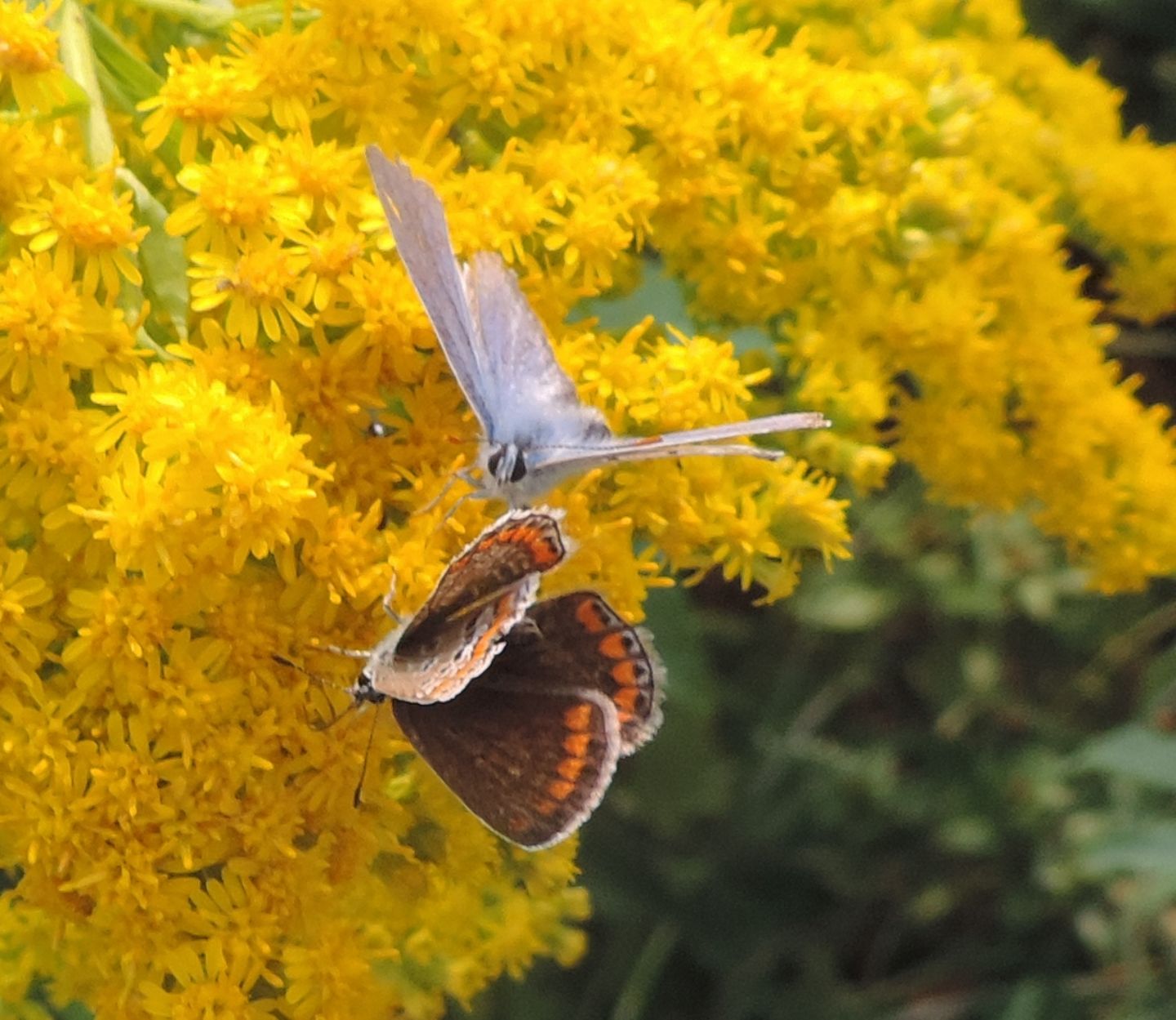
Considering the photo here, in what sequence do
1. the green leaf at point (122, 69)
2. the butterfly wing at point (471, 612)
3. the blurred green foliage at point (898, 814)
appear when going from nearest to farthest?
1. the butterfly wing at point (471, 612)
2. the green leaf at point (122, 69)
3. the blurred green foliage at point (898, 814)

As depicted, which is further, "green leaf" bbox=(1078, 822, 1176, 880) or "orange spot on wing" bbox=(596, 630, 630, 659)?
"green leaf" bbox=(1078, 822, 1176, 880)

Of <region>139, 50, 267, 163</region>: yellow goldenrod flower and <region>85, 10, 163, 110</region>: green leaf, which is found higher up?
<region>139, 50, 267, 163</region>: yellow goldenrod flower

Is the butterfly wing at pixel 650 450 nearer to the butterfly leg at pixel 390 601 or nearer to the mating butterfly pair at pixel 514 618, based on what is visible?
the mating butterfly pair at pixel 514 618

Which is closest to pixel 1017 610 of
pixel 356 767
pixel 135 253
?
pixel 356 767

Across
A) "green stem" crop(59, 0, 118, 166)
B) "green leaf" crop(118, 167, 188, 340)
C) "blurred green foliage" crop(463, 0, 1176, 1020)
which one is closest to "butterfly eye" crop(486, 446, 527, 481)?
"green leaf" crop(118, 167, 188, 340)

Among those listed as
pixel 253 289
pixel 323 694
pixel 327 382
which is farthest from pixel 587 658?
pixel 253 289

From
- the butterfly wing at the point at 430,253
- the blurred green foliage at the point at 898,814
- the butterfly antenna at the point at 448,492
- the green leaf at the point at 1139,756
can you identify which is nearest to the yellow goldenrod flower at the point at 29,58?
the butterfly wing at the point at 430,253

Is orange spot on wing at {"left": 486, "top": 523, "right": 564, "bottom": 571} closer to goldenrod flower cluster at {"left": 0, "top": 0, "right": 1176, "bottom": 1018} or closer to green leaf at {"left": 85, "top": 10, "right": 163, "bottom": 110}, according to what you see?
goldenrod flower cluster at {"left": 0, "top": 0, "right": 1176, "bottom": 1018}
